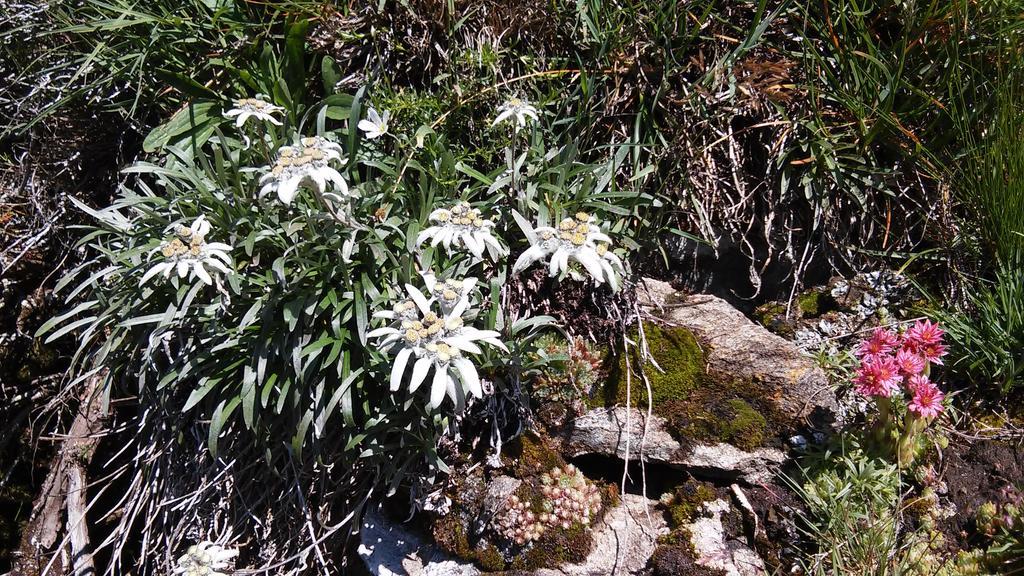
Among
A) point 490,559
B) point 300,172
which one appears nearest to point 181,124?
point 300,172

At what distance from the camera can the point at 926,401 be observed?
2102mm

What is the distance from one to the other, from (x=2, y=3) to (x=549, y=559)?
3430 millimetres

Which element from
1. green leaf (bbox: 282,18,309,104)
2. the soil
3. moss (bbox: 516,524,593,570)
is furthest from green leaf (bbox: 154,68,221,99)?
the soil

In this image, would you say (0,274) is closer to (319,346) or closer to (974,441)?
(319,346)

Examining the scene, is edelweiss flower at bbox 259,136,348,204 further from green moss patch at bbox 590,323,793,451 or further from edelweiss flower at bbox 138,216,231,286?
green moss patch at bbox 590,323,793,451

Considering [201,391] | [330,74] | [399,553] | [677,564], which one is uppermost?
[330,74]

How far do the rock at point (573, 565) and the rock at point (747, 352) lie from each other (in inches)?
24.0

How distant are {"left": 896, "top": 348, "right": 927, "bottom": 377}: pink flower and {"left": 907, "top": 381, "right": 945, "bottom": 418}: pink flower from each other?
6cm

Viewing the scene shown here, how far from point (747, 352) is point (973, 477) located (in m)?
0.86

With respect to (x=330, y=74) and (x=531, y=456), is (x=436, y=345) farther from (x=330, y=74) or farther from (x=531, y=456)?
(x=330, y=74)

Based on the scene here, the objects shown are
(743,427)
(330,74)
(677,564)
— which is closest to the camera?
(677,564)

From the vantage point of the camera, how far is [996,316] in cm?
234

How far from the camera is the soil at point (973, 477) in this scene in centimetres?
213

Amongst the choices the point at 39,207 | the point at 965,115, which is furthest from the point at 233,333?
the point at 965,115
